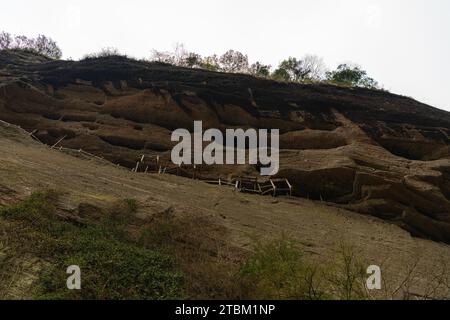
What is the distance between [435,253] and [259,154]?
28.2 feet

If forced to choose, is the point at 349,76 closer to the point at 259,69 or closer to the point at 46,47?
the point at 259,69

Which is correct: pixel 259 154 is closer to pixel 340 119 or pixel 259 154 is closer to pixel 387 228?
pixel 340 119

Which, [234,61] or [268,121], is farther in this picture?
[234,61]

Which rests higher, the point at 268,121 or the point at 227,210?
the point at 268,121

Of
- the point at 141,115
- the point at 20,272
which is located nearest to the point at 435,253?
the point at 20,272

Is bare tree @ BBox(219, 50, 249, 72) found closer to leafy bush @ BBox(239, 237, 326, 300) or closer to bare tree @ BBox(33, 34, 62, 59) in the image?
bare tree @ BBox(33, 34, 62, 59)

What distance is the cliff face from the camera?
18.9 m

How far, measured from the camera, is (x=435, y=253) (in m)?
15.4

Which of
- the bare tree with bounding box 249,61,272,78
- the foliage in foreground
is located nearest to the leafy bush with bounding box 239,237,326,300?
the foliage in foreground

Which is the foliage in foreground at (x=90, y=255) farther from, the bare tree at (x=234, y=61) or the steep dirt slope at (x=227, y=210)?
the bare tree at (x=234, y=61)

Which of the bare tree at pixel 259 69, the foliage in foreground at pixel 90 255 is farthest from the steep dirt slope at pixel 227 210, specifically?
the bare tree at pixel 259 69

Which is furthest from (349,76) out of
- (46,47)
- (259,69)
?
(46,47)

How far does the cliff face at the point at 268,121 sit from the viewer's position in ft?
62.0

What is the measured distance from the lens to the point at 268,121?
77.7ft
